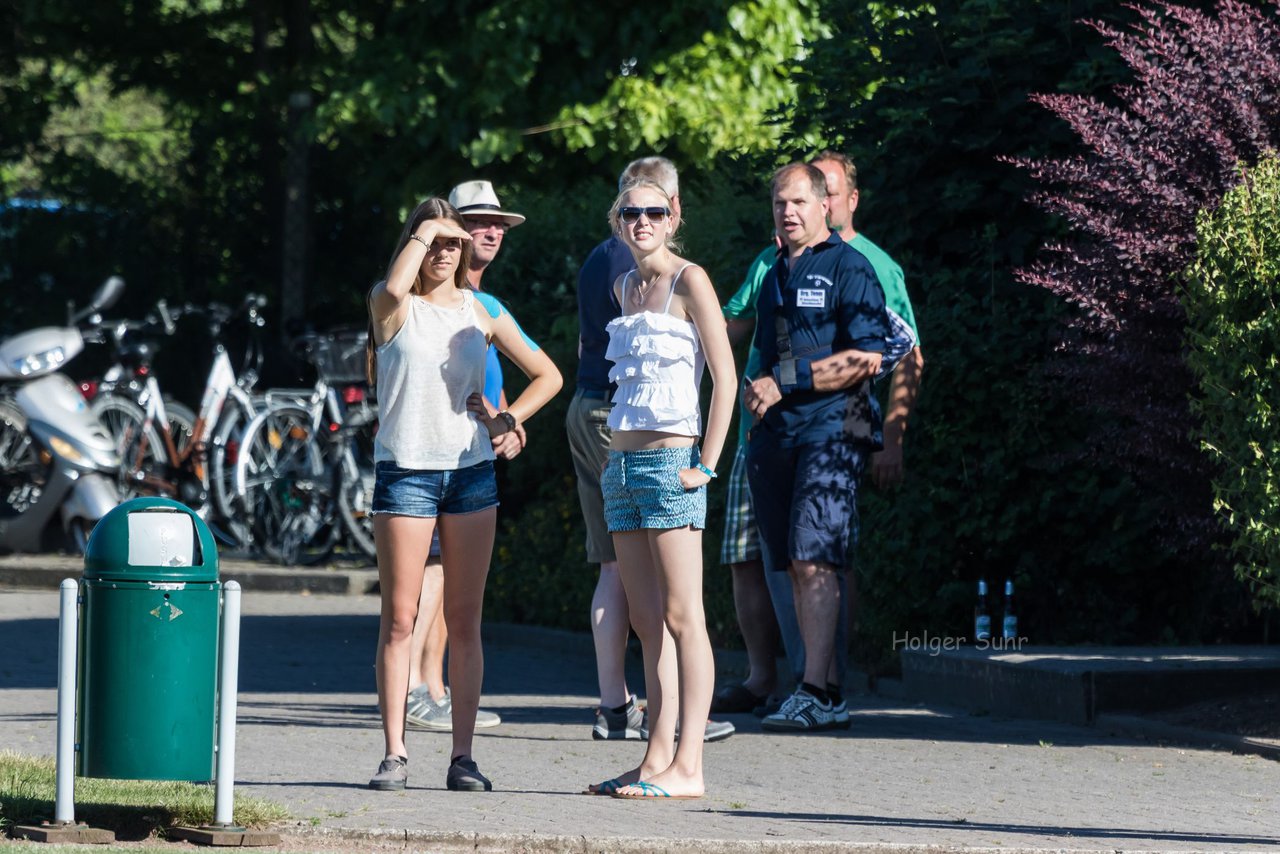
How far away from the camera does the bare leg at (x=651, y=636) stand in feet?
21.4

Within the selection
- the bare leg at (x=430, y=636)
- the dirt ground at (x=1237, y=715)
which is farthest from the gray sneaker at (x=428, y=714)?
the dirt ground at (x=1237, y=715)

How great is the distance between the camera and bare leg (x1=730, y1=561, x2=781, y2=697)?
881cm

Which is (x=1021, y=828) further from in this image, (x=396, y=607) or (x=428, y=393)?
(x=428, y=393)

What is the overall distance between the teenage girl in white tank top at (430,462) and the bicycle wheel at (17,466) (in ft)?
29.5

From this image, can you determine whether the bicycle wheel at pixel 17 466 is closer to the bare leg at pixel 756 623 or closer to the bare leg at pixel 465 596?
the bare leg at pixel 756 623

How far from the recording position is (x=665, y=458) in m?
6.48

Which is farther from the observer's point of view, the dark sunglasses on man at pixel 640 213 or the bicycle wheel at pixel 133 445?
the bicycle wheel at pixel 133 445

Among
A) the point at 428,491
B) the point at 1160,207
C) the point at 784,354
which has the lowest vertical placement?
the point at 428,491

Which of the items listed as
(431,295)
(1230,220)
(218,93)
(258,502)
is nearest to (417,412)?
(431,295)

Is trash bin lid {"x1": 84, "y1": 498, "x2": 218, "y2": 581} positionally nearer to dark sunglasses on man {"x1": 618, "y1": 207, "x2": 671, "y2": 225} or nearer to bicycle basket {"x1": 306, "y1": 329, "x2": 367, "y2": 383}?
dark sunglasses on man {"x1": 618, "y1": 207, "x2": 671, "y2": 225}

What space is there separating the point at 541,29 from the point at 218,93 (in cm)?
447

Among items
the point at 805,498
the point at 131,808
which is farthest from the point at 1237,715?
the point at 131,808

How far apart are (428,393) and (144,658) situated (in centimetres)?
138
